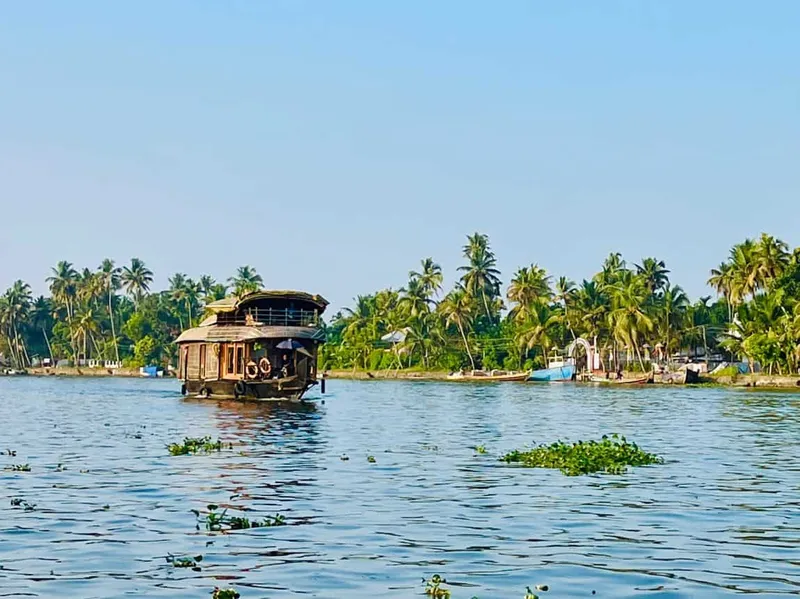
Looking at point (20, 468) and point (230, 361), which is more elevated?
point (230, 361)

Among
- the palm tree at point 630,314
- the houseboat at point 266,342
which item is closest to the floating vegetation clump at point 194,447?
the houseboat at point 266,342

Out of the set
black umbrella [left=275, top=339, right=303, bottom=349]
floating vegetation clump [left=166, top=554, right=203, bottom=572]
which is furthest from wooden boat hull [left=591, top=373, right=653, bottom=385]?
floating vegetation clump [left=166, top=554, right=203, bottom=572]

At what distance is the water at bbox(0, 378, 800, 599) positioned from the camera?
15.2m

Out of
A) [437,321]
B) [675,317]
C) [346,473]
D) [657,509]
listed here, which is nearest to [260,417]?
[346,473]

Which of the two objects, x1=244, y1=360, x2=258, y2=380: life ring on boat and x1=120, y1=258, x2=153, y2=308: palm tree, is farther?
x1=120, y1=258, x2=153, y2=308: palm tree

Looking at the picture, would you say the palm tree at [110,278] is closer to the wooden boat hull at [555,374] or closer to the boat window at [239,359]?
the wooden boat hull at [555,374]

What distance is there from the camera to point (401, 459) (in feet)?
102

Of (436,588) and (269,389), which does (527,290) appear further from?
(436,588)

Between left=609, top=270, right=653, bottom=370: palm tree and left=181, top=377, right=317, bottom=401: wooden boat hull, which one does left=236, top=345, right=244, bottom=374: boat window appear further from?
left=609, top=270, right=653, bottom=370: palm tree

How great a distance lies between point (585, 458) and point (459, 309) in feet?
332

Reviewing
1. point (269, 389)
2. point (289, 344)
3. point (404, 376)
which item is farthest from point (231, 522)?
point (404, 376)

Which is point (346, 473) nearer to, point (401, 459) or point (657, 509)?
point (401, 459)

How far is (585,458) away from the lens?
92.9 feet

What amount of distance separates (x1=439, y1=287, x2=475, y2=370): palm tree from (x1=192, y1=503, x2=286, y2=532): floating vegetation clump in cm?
10984
